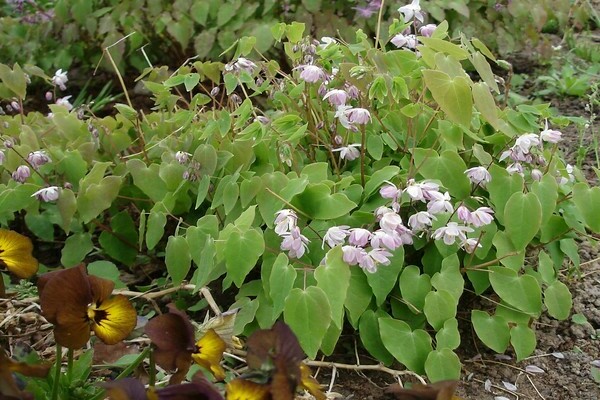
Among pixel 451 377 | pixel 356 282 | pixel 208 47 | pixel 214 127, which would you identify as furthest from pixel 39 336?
pixel 208 47

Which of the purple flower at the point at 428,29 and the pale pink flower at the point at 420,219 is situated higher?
the purple flower at the point at 428,29

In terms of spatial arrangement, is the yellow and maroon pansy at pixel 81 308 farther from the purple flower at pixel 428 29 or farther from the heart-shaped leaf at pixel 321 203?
the purple flower at pixel 428 29

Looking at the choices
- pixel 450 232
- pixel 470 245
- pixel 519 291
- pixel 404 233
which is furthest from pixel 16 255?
pixel 519 291

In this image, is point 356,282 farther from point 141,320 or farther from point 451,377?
point 141,320

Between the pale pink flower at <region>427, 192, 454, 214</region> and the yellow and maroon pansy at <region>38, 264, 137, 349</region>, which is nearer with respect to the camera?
the yellow and maroon pansy at <region>38, 264, 137, 349</region>

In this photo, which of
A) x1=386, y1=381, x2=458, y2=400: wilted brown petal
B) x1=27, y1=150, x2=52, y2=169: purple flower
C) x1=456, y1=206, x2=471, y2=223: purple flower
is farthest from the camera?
x1=27, y1=150, x2=52, y2=169: purple flower

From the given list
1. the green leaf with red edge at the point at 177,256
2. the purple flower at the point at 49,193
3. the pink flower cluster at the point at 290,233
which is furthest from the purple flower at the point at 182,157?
the pink flower cluster at the point at 290,233

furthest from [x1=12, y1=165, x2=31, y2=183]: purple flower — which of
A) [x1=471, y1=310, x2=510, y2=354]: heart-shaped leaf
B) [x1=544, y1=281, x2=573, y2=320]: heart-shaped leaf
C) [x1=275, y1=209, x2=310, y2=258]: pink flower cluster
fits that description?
[x1=544, y1=281, x2=573, y2=320]: heart-shaped leaf

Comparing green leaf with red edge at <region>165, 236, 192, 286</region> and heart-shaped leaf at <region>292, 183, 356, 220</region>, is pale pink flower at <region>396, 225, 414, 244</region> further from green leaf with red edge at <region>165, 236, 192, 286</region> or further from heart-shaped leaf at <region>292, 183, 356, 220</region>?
green leaf with red edge at <region>165, 236, 192, 286</region>
